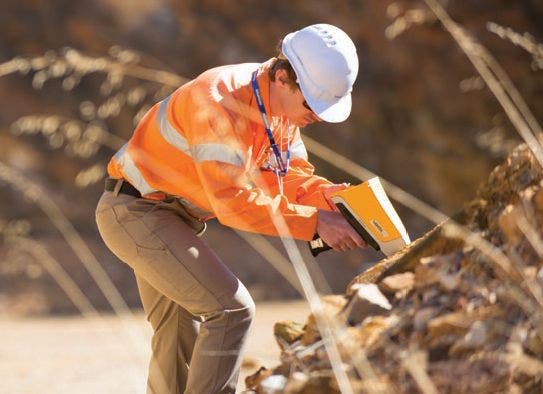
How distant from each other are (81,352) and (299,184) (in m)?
4.71

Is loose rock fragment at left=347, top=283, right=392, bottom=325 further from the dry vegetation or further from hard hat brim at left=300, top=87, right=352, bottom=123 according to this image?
hard hat brim at left=300, top=87, right=352, bottom=123

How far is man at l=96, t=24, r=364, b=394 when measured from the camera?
368 centimetres

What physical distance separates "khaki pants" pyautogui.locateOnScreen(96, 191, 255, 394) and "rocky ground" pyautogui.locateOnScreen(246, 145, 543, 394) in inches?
6.4

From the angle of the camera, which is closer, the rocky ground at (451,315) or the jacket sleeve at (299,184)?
the rocky ground at (451,315)

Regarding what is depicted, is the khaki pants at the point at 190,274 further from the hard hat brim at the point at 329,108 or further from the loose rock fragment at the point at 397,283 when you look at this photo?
the hard hat brim at the point at 329,108

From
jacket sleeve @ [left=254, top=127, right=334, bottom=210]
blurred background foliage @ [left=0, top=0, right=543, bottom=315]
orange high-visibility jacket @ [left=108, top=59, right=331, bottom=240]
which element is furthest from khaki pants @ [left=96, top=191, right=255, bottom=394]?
blurred background foliage @ [left=0, top=0, right=543, bottom=315]

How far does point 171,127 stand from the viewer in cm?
388

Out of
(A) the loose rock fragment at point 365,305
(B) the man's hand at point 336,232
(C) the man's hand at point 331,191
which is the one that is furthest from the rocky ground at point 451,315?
(C) the man's hand at point 331,191

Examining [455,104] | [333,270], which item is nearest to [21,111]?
[333,270]

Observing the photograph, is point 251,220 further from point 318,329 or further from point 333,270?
point 333,270

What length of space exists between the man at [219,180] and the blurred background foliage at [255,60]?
6.89 metres

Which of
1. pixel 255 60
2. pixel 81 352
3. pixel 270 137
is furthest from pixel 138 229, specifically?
pixel 255 60

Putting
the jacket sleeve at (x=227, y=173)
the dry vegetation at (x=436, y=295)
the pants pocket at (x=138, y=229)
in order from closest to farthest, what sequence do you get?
the dry vegetation at (x=436, y=295) < the jacket sleeve at (x=227, y=173) < the pants pocket at (x=138, y=229)

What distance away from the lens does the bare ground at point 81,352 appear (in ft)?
22.0
